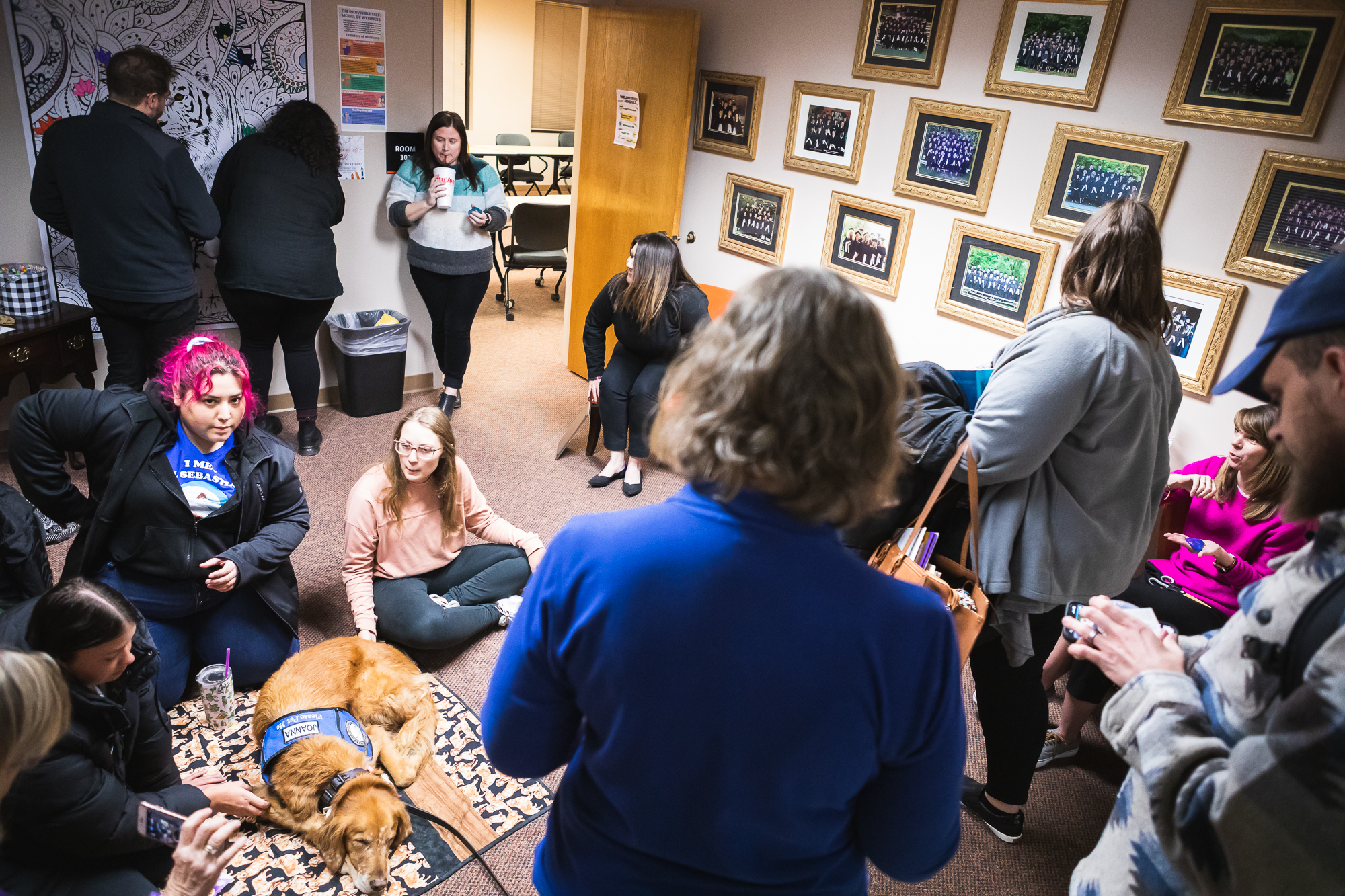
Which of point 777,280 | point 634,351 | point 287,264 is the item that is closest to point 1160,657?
point 777,280

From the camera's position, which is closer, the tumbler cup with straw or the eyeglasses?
the tumbler cup with straw

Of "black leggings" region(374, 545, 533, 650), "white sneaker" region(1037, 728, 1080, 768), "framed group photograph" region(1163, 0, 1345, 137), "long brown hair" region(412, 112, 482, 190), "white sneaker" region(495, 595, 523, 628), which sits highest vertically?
"framed group photograph" region(1163, 0, 1345, 137)

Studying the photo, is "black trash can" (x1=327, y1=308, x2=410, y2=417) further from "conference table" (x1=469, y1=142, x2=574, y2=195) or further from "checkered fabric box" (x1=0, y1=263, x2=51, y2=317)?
"conference table" (x1=469, y1=142, x2=574, y2=195)

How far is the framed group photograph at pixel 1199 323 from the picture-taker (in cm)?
268

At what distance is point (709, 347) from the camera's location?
0.76 meters

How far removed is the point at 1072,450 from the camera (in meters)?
1.67

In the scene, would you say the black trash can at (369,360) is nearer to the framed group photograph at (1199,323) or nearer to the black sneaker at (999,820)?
the black sneaker at (999,820)

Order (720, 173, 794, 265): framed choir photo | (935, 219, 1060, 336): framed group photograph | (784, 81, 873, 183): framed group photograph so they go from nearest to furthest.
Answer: (935, 219, 1060, 336): framed group photograph < (784, 81, 873, 183): framed group photograph < (720, 173, 794, 265): framed choir photo

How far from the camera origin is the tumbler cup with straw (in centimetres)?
210

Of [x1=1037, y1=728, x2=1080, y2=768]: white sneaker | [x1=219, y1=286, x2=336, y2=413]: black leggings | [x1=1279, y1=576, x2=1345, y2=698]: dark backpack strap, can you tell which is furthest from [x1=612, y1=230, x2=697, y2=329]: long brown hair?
[x1=1279, y1=576, x2=1345, y2=698]: dark backpack strap

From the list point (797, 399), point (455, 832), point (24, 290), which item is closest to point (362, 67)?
point (24, 290)

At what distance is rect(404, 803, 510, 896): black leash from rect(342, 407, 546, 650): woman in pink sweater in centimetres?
58

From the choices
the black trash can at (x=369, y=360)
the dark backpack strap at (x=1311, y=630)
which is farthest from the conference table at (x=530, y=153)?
the dark backpack strap at (x=1311, y=630)

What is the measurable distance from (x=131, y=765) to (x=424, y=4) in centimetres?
352
